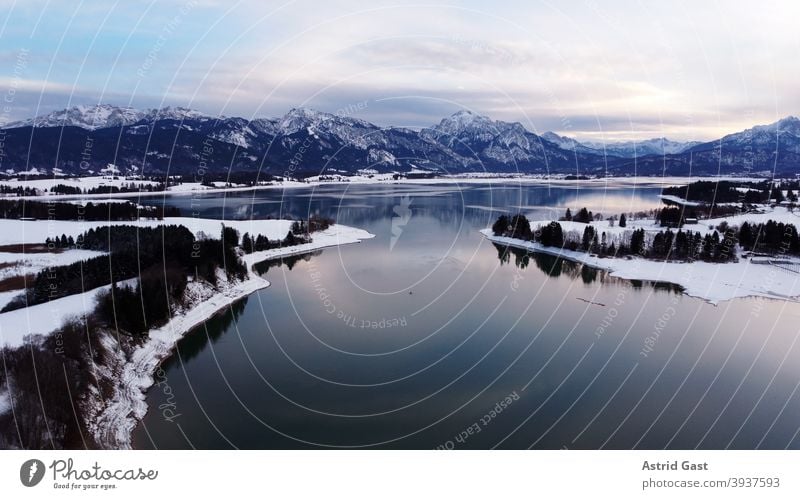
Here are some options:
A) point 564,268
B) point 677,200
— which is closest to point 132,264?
point 564,268

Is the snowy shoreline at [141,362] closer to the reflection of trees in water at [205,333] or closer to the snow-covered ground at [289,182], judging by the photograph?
the reflection of trees in water at [205,333]

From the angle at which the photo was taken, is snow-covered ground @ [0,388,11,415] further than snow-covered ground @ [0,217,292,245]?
No

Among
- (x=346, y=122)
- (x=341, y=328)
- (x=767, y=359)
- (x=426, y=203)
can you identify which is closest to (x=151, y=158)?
(x=346, y=122)

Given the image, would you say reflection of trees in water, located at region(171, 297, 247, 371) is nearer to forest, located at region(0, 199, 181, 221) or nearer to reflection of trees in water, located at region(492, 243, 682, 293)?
reflection of trees in water, located at region(492, 243, 682, 293)

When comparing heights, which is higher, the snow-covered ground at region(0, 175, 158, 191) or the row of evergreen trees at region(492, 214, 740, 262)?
the snow-covered ground at region(0, 175, 158, 191)

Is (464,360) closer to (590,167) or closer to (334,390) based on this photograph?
(334,390)

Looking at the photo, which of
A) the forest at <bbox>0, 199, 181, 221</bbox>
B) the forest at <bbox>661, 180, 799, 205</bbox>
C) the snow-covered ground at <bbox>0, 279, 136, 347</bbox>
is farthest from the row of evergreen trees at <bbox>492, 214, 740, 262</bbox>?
the forest at <bbox>0, 199, 181, 221</bbox>
